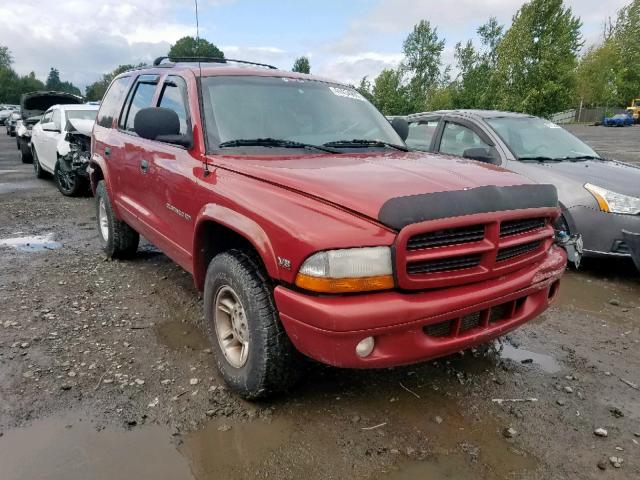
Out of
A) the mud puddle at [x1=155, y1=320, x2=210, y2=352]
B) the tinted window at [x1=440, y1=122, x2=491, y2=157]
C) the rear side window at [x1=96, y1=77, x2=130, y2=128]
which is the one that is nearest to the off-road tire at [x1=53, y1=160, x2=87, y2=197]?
the rear side window at [x1=96, y1=77, x2=130, y2=128]

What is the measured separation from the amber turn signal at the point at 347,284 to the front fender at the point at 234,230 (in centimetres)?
22

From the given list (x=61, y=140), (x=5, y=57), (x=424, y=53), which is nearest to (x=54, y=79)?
(x=5, y=57)

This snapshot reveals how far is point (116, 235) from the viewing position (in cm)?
513

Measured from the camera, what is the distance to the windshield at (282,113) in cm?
327

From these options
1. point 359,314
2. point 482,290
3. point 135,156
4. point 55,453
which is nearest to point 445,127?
point 135,156

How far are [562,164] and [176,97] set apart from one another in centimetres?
402

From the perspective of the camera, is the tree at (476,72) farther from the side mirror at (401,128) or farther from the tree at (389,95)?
the side mirror at (401,128)

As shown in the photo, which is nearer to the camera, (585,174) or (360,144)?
(360,144)

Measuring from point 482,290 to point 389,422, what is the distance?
0.87 meters

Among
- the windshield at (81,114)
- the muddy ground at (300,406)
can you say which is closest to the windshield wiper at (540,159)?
the muddy ground at (300,406)

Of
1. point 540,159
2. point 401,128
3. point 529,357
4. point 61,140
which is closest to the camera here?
point 529,357

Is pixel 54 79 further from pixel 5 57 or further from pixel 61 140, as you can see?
pixel 61 140

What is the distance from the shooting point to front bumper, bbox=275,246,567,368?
2.18 metres

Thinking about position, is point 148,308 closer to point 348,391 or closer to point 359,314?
point 348,391
